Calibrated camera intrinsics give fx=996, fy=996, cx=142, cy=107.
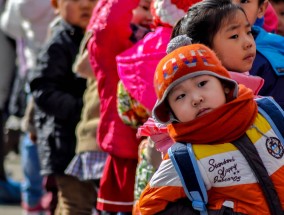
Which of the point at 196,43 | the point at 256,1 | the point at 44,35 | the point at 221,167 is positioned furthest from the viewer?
the point at 44,35

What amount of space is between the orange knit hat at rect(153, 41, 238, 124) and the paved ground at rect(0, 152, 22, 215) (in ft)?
16.6

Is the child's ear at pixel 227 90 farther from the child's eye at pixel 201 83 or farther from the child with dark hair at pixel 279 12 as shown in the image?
the child with dark hair at pixel 279 12

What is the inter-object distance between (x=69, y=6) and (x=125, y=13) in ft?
3.92

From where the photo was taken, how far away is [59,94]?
237 inches

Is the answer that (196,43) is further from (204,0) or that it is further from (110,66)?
(110,66)

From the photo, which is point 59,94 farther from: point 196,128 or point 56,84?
point 196,128

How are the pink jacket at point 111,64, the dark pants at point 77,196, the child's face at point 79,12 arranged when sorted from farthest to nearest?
the child's face at point 79,12
the dark pants at point 77,196
the pink jacket at point 111,64

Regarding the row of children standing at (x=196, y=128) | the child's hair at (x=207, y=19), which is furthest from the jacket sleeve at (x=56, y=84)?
the row of children standing at (x=196, y=128)

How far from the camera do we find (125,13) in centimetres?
518

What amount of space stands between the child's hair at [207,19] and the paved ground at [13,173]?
16.1 ft

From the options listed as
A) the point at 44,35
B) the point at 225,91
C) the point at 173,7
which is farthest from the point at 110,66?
the point at 44,35

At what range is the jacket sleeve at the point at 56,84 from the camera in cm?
601

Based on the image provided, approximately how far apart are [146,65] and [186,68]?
95cm

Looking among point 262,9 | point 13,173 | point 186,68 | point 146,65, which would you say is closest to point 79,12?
point 146,65
